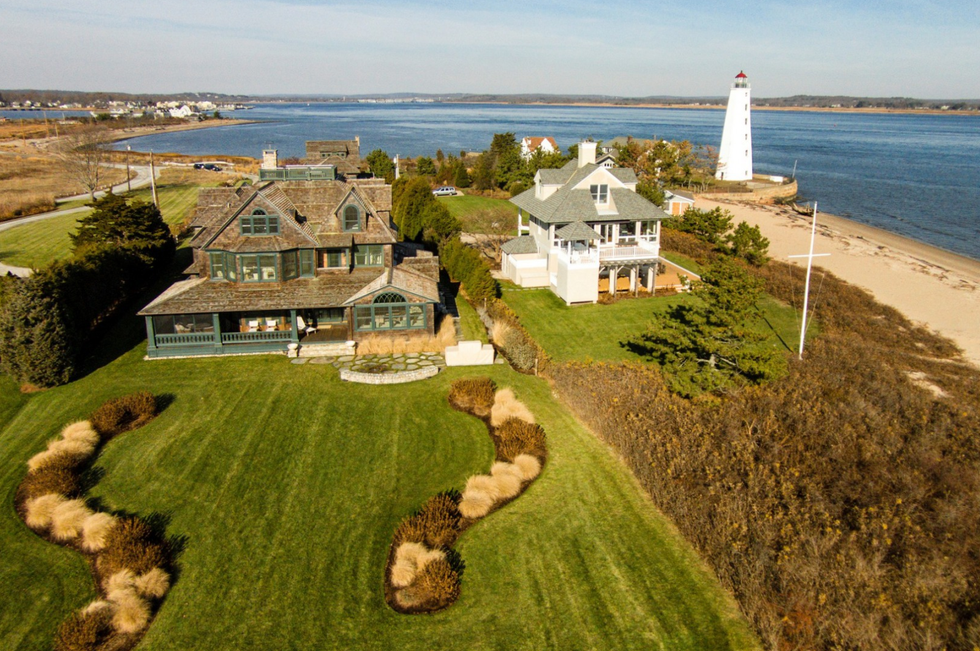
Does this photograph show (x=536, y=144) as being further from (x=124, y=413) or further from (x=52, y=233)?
(x=124, y=413)

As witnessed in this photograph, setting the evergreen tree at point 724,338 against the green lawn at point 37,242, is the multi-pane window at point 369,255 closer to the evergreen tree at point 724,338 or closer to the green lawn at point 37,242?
the evergreen tree at point 724,338

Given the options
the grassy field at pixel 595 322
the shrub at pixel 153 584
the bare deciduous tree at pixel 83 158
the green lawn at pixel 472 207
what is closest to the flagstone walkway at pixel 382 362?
the grassy field at pixel 595 322

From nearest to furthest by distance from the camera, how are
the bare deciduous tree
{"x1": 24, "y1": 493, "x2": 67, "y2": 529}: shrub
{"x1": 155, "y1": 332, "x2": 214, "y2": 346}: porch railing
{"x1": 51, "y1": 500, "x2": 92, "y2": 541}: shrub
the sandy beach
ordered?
{"x1": 51, "y1": 500, "x2": 92, "y2": 541}: shrub → {"x1": 24, "y1": 493, "x2": 67, "y2": 529}: shrub → {"x1": 155, "y1": 332, "x2": 214, "y2": 346}: porch railing → the sandy beach → the bare deciduous tree

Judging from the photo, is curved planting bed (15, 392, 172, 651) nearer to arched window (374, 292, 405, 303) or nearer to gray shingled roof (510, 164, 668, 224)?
arched window (374, 292, 405, 303)

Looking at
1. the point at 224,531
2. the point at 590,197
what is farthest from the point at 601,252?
the point at 224,531

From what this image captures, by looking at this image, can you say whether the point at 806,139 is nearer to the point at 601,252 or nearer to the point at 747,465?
the point at 601,252

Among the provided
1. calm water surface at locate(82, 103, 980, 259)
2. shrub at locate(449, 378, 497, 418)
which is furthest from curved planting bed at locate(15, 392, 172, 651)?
calm water surface at locate(82, 103, 980, 259)
